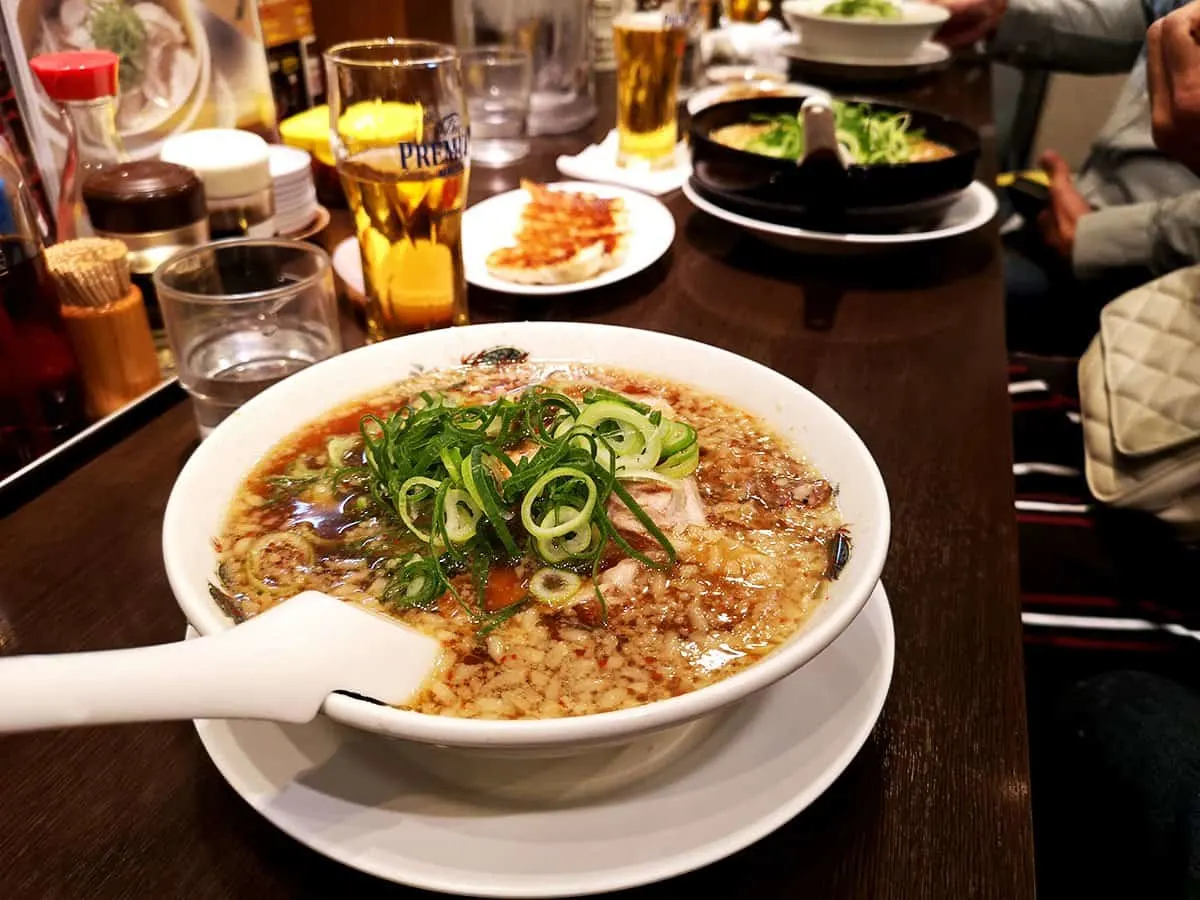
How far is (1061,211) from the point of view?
8.55 feet

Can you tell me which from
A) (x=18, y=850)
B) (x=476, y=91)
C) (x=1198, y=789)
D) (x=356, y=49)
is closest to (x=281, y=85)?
(x=476, y=91)

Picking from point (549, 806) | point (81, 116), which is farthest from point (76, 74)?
point (549, 806)

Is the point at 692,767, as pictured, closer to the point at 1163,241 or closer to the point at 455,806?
the point at 455,806

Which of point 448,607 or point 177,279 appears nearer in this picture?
point 448,607

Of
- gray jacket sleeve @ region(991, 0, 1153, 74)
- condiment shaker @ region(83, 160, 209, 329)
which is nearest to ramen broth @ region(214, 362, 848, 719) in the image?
condiment shaker @ region(83, 160, 209, 329)

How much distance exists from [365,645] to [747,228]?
132 cm

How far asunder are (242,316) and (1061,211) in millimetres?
2349

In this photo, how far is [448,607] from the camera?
809 mm

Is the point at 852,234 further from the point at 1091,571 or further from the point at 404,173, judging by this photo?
the point at 404,173

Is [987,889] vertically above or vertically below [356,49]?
below

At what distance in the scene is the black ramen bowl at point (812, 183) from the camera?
1.69 metres

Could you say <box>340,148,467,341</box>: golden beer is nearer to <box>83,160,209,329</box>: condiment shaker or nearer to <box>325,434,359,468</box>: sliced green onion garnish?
<box>83,160,209,329</box>: condiment shaker

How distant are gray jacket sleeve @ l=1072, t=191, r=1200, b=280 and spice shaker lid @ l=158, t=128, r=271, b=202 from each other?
6.29ft

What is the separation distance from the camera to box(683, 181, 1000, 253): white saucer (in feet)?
5.59
